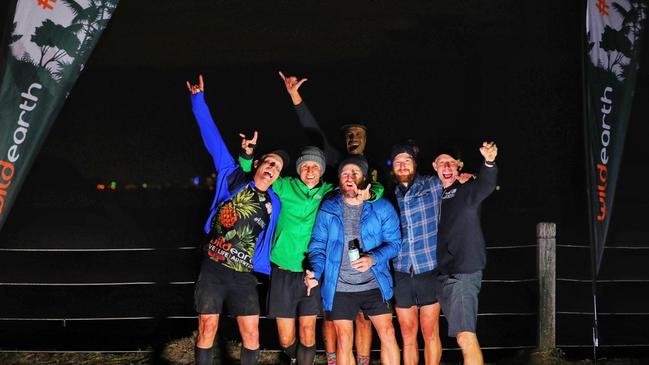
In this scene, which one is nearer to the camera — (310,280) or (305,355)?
(310,280)

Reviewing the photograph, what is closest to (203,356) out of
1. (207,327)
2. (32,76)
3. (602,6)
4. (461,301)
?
(207,327)

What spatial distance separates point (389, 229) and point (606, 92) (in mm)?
2739

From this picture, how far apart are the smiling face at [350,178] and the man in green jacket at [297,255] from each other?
0.18 metres

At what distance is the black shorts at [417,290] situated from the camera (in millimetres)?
5180

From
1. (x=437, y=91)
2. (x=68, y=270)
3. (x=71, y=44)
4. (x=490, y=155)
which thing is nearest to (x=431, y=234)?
(x=490, y=155)

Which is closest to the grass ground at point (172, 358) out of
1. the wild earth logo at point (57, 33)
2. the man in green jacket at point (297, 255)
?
the man in green jacket at point (297, 255)

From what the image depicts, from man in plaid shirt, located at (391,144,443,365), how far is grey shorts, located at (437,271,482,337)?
14 centimetres

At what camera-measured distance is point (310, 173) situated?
17.4 ft

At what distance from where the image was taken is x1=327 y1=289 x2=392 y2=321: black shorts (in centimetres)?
505

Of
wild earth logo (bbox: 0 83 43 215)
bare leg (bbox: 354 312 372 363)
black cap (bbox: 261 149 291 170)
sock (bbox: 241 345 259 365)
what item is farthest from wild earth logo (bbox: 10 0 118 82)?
bare leg (bbox: 354 312 372 363)

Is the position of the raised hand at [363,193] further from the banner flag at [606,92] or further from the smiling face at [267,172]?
the banner flag at [606,92]

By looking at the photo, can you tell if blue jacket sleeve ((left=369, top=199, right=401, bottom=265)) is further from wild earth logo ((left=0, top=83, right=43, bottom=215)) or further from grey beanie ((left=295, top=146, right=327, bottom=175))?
wild earth logo ((left=0, top=83, right=43, bottom=215))

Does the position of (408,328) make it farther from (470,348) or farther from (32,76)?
(32,76)

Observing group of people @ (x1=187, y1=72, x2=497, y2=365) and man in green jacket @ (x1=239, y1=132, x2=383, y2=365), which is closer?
group of people @ (x1=187, y1=72, x2=497, y2=365)
